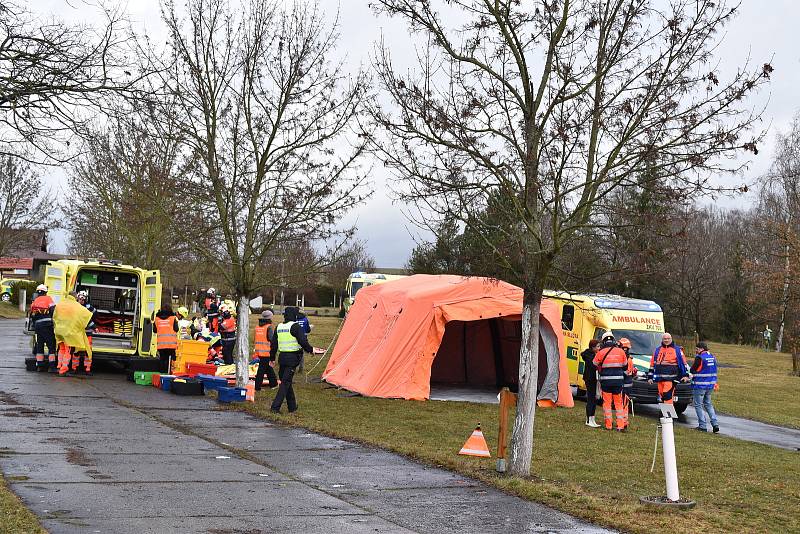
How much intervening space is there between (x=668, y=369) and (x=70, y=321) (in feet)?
38.1

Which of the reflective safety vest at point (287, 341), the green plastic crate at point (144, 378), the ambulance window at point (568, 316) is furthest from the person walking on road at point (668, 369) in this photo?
the green plastic crate at point (144, 378)

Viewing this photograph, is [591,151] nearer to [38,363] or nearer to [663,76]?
[663,76]

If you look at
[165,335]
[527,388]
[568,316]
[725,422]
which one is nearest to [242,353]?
[165,335]

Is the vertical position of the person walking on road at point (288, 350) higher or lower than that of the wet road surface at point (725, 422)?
higher

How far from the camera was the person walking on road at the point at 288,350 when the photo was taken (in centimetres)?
1457

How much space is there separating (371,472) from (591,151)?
4.33 meters

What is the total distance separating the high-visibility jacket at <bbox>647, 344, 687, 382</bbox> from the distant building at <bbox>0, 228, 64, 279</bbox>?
26.0 meters

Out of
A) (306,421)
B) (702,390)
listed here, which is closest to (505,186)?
(306,421)

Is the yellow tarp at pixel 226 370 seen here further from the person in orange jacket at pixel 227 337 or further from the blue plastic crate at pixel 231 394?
the blue plastic crate at pixel 231 394

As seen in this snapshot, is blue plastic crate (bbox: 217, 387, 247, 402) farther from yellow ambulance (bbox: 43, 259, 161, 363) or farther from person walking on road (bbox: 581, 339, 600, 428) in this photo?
person walking on road (bbox: 581, 339, 600, 428)

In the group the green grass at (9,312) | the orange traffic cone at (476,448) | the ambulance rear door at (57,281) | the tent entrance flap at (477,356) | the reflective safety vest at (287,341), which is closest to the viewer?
the orange traffic cone at (476,448)

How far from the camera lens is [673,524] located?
26.7ft

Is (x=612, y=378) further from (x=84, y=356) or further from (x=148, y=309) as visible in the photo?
(x=84, y=356)

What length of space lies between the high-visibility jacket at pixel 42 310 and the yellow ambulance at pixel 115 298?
336 mm
